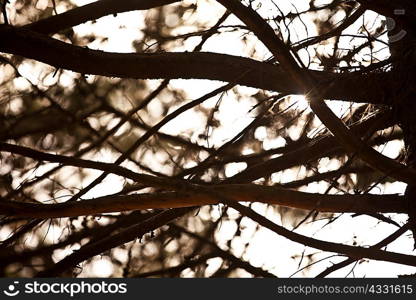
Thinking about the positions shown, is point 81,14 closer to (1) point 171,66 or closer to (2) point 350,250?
(1) point 171,66

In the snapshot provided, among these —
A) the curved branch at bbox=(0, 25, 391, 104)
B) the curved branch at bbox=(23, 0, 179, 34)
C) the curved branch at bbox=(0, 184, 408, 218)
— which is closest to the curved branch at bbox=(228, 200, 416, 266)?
the curved branch at bbox=(0, 184, 408, 218)

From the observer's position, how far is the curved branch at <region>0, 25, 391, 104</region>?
7.86 feet

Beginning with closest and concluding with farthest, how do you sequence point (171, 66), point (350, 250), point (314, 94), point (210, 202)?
point (314, 94) < point (350, 250) < point (210, 202) < point (171, 66)

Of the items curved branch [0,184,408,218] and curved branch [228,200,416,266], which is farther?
curved branch [0,184,408,218]

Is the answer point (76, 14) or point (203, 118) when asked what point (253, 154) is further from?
point (76, 14)

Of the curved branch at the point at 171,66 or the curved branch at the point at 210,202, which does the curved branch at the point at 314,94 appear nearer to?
the curved branch at the point at 210,202

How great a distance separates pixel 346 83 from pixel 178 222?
1.37 meters

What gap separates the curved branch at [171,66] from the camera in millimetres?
2396

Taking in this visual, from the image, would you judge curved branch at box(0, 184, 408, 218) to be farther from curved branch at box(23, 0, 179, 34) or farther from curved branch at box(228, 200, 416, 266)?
curved branch at box(23, 0, 179, 34)

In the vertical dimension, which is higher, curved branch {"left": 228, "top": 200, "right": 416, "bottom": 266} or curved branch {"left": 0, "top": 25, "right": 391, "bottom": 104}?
curved branch {"left": 0, "top": 25, "right": 391, "bottom": 104}

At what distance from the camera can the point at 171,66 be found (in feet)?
8.36

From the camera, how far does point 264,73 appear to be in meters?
2.60

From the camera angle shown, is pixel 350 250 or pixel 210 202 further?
pixel 210 202

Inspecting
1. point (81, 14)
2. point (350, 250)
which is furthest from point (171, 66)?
point (350, 250)
